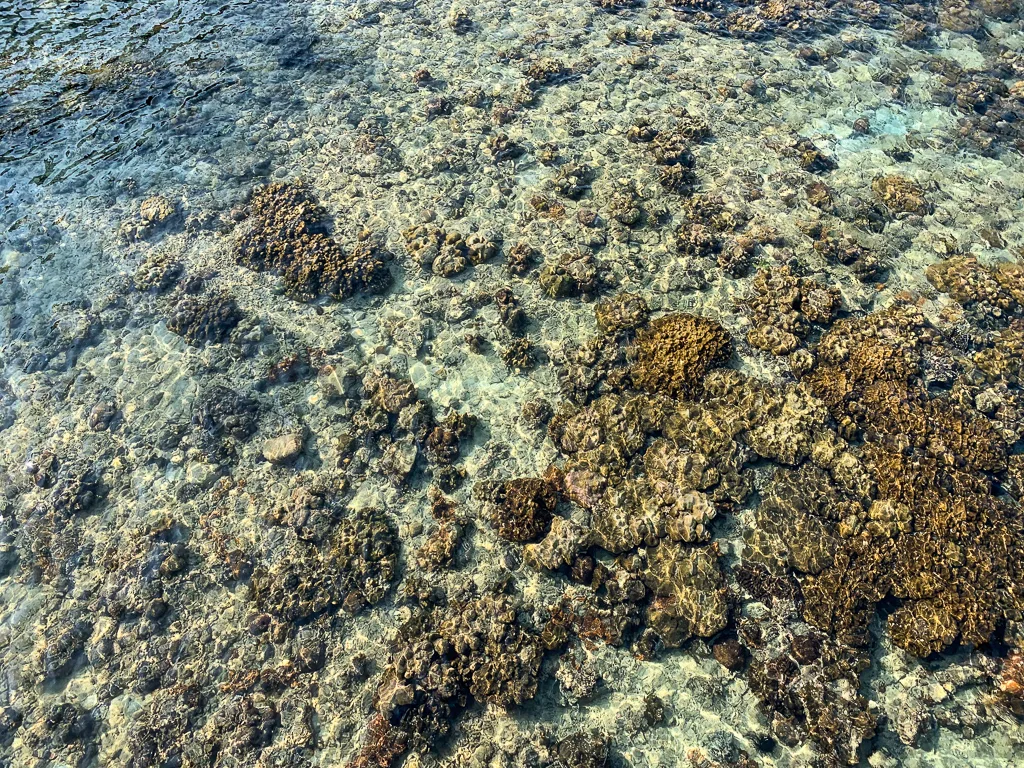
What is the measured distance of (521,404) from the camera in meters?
10.8

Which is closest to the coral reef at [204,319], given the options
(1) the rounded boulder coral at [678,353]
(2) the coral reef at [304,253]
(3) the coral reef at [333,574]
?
(2) the coral reef at [304,253]

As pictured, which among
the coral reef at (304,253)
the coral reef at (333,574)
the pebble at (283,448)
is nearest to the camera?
the coral reef at (333,574)

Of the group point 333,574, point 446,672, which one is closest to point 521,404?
point 333,574

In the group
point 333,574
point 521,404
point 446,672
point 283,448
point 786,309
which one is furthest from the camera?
point 786,309

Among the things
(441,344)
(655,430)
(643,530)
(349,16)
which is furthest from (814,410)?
(349,16)

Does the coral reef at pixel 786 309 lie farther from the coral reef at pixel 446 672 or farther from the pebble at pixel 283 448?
the pebble at pixel 283 448

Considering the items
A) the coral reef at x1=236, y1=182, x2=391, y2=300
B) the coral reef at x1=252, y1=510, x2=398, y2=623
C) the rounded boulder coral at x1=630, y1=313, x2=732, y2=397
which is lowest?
the coral reef at x1=252, y1=510, x2=398, y2=623

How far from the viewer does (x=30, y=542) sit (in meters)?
9.77

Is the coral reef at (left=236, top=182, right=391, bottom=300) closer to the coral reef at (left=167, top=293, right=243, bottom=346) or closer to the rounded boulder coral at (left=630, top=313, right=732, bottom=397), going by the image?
the coral reef at (left=167, top=293, right=243, bottom=346)

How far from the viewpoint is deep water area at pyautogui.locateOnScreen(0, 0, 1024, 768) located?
26.3 ft

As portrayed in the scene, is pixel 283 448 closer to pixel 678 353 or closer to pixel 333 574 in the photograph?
pixel 333 574

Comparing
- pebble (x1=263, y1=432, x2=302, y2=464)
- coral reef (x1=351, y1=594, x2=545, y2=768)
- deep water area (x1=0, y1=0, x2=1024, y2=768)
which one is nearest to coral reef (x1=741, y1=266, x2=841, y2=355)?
deep water area (x1=0, y1=0, x2=1024, y2=768)

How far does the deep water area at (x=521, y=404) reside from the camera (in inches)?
316

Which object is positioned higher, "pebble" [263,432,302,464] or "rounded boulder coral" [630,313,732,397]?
"rounded boulder coral" [630,313,732,397]
